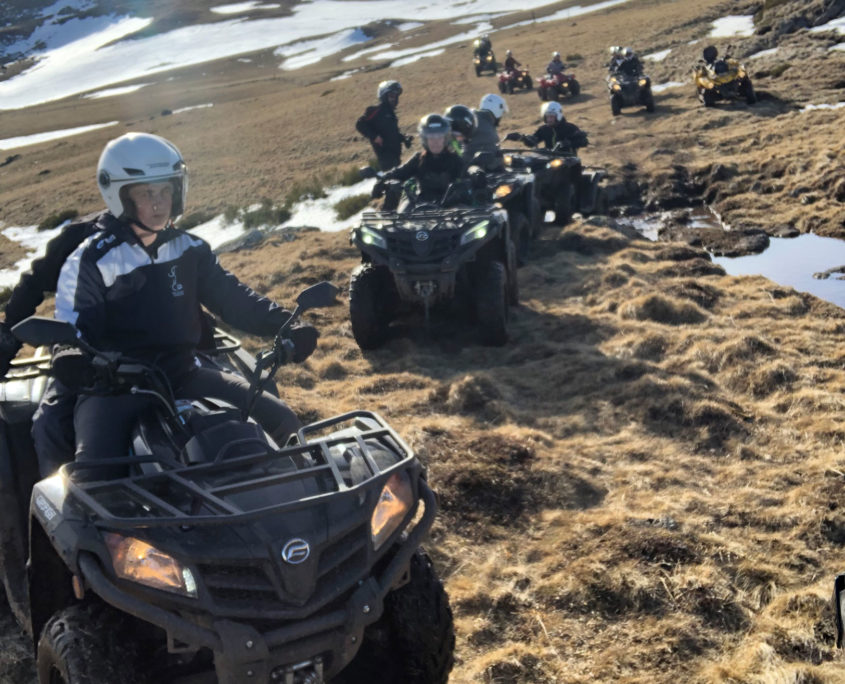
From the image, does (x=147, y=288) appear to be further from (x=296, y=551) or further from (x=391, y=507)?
(x=296, y=551)

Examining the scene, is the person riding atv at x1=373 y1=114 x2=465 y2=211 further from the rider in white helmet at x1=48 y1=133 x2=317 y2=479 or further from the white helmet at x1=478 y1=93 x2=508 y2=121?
the rider in white helmet at x1=48 y1=133 x2=317 y2=479

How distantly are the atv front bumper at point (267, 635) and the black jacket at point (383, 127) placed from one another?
441 inches

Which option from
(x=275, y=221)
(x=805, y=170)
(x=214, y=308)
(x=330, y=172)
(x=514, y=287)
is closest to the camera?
(x=214, y=308)

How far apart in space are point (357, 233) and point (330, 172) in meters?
12.8

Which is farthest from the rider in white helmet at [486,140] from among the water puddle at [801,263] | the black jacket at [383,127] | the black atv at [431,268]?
the black atv at [431,268]

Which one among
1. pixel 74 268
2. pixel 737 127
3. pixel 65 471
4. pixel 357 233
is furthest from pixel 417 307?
pixel 737 127

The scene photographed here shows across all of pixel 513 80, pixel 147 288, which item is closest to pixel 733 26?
pixel 513 80

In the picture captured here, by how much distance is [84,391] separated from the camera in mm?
3641

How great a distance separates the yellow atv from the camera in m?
21.7

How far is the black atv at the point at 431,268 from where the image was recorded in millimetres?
8828

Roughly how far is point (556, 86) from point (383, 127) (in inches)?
677

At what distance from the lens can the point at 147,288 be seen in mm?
4266

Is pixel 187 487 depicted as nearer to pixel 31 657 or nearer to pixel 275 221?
pixel 31 657

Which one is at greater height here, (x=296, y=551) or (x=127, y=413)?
(x=127, y=413)
